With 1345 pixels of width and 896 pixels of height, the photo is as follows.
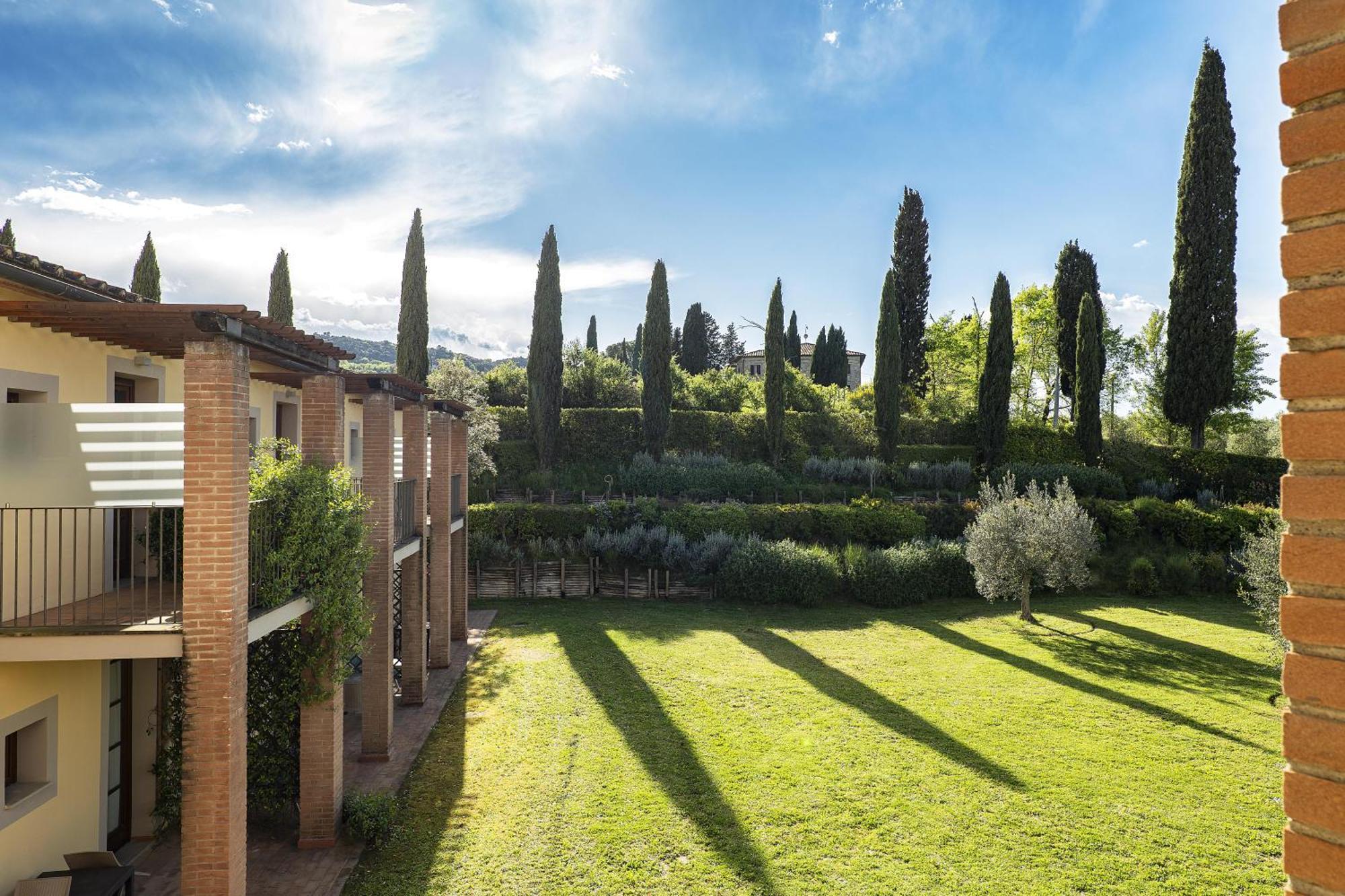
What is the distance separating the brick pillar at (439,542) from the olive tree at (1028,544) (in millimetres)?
12976

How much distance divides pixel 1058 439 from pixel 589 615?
82.5ft

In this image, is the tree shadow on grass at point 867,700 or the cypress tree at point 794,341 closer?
the tree shadow on grass at point 867,700

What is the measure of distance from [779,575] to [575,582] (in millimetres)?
6199

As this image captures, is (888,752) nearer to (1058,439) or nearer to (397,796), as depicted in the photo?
(397,796)

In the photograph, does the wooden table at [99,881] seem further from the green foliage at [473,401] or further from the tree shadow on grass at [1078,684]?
the green foliage at [473,401]

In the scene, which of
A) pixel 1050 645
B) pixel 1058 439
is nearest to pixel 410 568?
A: pixel 1050 645

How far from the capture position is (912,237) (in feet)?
139

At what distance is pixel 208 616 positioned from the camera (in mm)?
5871

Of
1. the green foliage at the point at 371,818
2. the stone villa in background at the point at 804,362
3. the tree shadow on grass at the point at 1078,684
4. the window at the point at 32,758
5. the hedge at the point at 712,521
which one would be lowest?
the tree shadow on grass at the point at 1078,684

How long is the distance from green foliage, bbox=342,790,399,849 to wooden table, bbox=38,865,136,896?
203 cm

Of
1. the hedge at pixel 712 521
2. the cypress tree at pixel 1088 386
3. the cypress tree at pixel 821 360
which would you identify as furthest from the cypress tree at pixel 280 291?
the cypress tree at pixel 821 360

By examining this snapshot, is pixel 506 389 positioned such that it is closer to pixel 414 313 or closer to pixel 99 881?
pixel 414 313

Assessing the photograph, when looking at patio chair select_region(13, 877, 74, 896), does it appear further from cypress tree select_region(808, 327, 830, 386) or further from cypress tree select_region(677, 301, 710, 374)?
cypress tree select_region(808, 327, 830, 386)

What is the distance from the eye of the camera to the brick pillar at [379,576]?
10.0 metres
